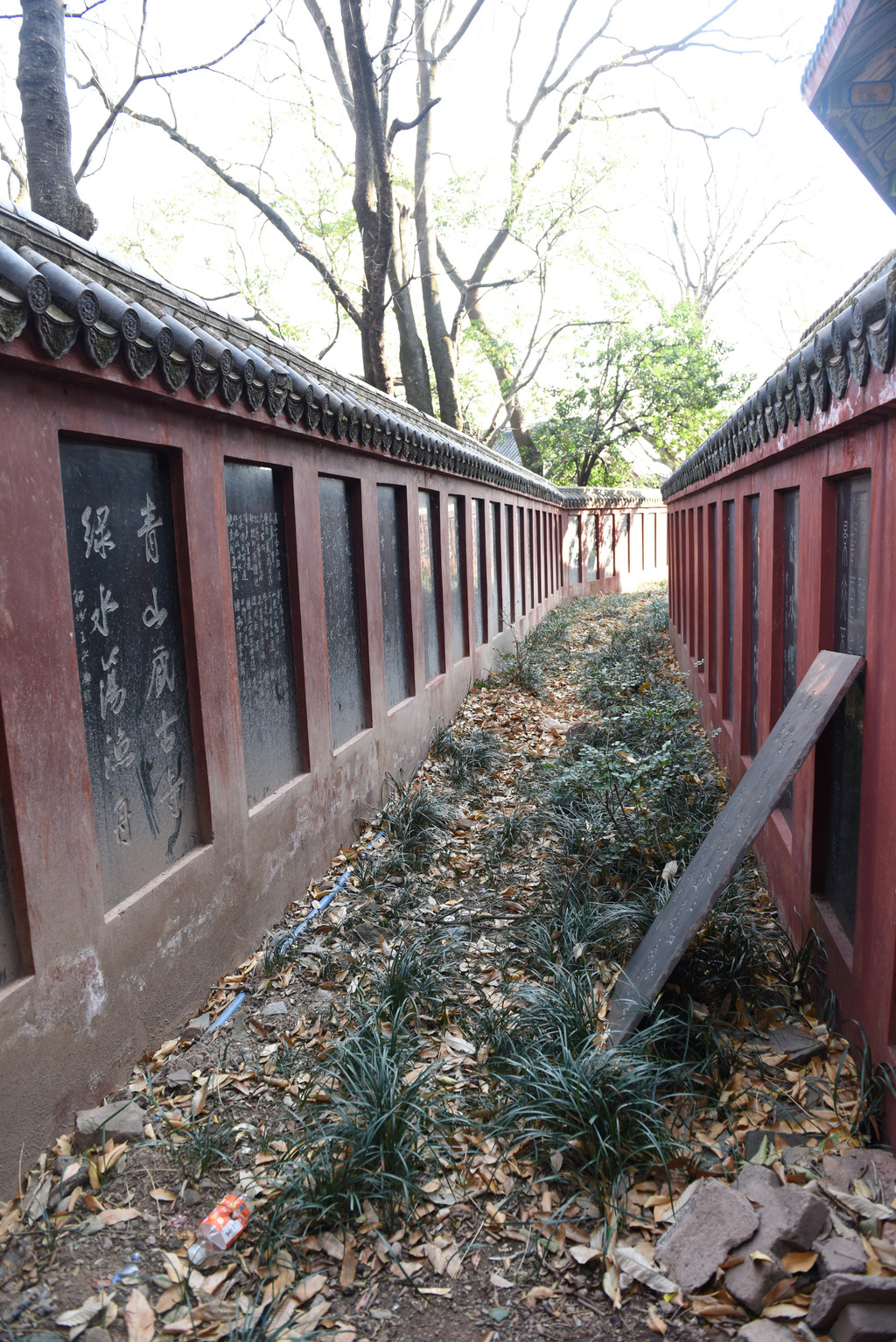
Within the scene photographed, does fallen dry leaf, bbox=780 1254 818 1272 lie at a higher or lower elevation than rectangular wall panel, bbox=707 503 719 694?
lower

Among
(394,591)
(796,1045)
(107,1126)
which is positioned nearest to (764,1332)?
(796,1045)

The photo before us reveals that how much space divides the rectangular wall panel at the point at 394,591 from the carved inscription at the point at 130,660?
11.8 feet

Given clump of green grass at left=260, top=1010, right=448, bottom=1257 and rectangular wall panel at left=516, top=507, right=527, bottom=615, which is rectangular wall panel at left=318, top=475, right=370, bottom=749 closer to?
clump of green grass at left=260, top=1010, right=448, bottom=1257

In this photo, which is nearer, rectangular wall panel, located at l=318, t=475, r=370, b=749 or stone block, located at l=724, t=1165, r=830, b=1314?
stone block, located at l=724, t=1165, r=830, b=1314

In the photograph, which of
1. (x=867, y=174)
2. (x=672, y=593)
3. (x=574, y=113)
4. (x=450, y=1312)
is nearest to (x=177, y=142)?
(x=574, y=113)

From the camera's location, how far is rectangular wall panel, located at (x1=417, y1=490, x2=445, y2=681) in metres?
9.69

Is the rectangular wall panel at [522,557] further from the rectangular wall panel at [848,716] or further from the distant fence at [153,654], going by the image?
the rectangular wall panel at [848,716]

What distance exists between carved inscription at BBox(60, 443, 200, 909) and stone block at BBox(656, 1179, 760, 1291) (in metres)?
2.45

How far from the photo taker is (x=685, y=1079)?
3.45 metres

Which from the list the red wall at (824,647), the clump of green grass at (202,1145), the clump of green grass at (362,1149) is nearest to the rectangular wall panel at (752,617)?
the red wall at (824,647)

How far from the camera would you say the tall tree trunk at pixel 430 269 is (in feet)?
64.8

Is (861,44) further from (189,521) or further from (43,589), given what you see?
(43,589)

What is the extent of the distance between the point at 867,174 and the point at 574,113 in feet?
66.7

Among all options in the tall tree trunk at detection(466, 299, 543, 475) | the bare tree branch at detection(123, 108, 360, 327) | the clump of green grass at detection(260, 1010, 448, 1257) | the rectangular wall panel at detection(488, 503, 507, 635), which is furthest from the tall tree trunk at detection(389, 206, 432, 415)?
the clump of green grass at detection(260, 1010, 448, 1257)
